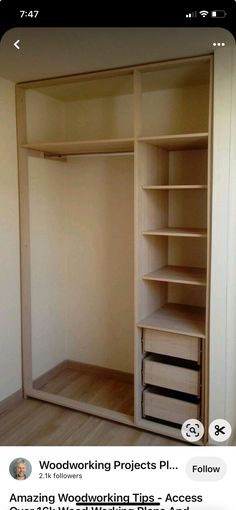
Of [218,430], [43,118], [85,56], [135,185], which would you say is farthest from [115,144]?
[218,430]

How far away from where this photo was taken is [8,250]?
2404 mm

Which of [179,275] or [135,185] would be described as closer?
[135,185]

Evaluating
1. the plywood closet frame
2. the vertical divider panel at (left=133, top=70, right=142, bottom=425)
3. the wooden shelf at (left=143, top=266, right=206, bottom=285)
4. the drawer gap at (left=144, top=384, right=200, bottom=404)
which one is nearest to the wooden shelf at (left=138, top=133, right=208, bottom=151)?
the plywood closet frame

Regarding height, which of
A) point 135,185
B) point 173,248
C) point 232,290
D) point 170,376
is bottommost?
point 170,376

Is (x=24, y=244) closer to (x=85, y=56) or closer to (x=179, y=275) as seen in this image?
(x=179, y=275)

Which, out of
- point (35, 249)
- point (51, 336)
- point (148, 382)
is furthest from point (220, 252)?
point (51, 336)

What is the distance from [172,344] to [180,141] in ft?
3.65

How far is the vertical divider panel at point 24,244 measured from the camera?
94.9 inches

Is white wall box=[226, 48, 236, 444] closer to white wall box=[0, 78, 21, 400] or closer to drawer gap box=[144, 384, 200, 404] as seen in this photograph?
drawer gap box=[144, 384, 200, 404]

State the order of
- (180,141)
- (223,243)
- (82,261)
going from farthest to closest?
1. (82,261)
2. (180,141)
3. (223,243)

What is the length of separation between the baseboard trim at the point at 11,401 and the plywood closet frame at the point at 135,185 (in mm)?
48
